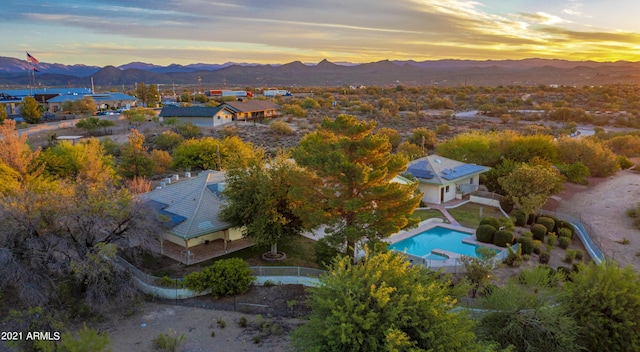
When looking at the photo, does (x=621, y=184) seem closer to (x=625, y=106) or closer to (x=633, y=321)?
(x=633, y=321)

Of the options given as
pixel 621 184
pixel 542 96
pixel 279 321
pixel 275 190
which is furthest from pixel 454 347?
pixel 542 96

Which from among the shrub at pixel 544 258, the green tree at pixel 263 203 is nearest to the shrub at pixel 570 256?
the shrub at pixel 544 258

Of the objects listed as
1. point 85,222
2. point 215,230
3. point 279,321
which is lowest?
point 279,321

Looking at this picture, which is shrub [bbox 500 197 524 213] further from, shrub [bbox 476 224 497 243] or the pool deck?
shrub [bbox 476 224 497 243]

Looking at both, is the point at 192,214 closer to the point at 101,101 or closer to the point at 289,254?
the point at 289,254

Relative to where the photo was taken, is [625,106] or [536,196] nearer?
[536,196]

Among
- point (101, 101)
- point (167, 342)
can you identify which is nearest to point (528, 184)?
point (167, 342)

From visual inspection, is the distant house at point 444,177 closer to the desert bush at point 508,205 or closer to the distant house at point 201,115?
the desert bush at point 508,205
